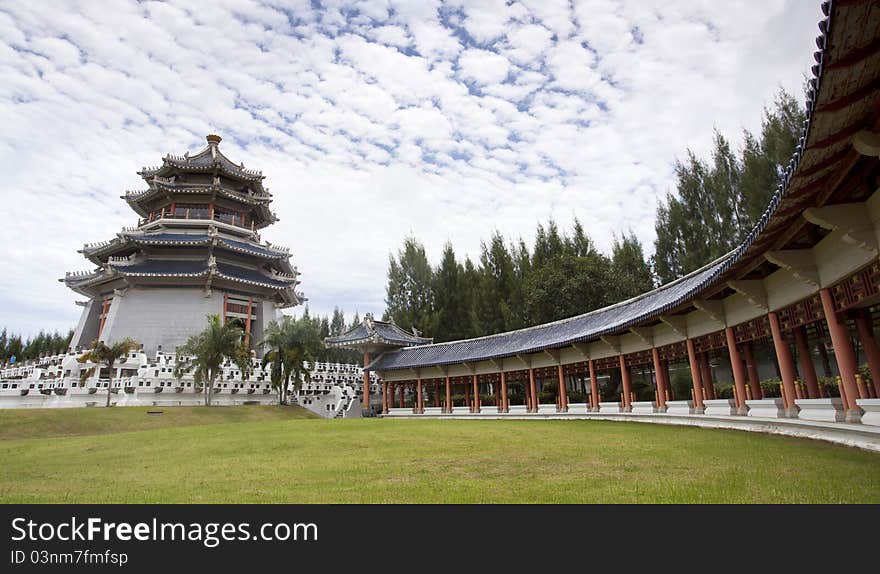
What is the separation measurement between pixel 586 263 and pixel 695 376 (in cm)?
2229

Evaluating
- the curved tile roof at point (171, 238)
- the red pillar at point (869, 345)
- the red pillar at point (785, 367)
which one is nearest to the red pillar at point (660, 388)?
the red pillar at point (785, 367)

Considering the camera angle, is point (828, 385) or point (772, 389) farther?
point (772, 389)

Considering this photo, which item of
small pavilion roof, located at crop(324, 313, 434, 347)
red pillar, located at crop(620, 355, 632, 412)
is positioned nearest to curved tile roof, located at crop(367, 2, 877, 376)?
small pavilion roof, located at crop(324, 313, 434, 347)

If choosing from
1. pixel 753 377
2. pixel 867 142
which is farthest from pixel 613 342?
pixel 867 142

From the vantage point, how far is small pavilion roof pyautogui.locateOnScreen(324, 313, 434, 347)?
37688 mm

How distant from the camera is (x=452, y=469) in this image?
895 cm

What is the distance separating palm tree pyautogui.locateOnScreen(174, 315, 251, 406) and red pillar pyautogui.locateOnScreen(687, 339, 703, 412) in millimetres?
26426

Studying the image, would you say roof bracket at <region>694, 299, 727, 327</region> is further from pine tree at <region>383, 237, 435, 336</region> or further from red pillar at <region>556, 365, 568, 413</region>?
pine tree at <region>383, 237, 435, 336</region>

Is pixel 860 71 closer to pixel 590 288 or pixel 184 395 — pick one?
pixel 590 288

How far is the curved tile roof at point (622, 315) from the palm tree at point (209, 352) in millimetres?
10325

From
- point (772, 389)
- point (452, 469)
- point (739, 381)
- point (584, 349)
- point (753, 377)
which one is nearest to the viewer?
point (452, 469)

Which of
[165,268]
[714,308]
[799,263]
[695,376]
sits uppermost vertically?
[165,268]

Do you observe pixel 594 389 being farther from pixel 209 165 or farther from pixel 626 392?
pixel 209 165

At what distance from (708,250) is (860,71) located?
108 feet
